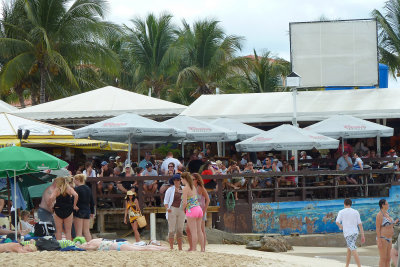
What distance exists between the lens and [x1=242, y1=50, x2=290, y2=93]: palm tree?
44.6 metres

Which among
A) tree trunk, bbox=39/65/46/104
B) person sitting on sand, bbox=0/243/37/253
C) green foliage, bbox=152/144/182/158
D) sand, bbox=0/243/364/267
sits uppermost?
tree trunk, bbox=39/65/46/104

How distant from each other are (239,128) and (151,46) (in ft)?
62.9

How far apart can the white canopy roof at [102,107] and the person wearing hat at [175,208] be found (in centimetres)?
1101

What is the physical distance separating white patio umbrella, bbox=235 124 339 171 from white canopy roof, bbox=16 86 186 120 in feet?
17.4

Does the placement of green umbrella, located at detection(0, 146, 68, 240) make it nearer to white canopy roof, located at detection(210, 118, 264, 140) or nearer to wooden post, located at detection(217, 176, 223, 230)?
wooden post, located at detection(217, 176, 223, 230)

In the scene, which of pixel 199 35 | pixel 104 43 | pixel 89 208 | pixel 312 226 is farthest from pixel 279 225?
pixel 199 35

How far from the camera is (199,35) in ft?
142

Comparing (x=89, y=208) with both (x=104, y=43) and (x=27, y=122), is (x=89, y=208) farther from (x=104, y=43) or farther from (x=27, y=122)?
(x=104, y=43)

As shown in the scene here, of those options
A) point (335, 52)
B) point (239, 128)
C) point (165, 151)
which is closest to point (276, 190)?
point (239, 128)

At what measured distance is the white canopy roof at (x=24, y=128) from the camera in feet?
64.6

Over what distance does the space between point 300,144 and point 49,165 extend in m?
8.11

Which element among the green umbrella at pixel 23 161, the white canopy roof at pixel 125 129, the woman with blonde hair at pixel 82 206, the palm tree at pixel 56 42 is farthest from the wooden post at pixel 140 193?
the palm tree at pixel 56 42

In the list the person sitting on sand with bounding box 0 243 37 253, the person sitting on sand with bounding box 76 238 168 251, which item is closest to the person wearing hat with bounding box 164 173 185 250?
the person sitting on sand with bounding box 76 238 168 251

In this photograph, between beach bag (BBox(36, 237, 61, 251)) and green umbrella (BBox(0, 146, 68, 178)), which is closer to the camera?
beach bag (BBox(36, 237, 61, 251))
